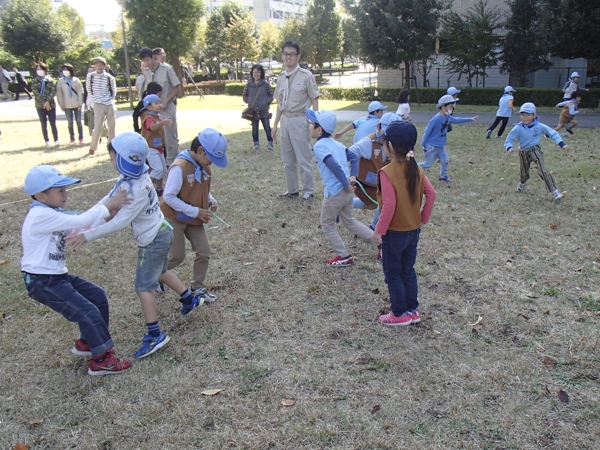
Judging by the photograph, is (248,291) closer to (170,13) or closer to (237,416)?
(237,416)

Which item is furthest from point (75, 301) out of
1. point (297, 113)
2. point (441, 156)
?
point (441, 156)

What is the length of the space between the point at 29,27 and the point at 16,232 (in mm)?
37944

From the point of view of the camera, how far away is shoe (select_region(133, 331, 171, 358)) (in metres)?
3.76

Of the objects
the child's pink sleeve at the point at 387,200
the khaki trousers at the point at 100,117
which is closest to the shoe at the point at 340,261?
the child's pink sleeve at the point at 387,200

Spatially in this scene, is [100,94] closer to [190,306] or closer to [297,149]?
[297,149]

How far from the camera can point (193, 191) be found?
13.6 ft

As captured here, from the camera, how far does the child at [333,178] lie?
4941mm

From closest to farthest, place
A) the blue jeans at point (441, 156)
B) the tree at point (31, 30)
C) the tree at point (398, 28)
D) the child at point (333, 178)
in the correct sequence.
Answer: the child at point (333, 178)
the blue jeans at point (441, 156)
the tree at point (398, 28)
the tree at point (31, 30)

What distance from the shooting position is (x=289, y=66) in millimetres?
7375

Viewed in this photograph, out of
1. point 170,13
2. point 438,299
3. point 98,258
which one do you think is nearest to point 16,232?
point 98,258

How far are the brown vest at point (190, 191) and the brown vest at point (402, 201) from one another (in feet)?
4.80

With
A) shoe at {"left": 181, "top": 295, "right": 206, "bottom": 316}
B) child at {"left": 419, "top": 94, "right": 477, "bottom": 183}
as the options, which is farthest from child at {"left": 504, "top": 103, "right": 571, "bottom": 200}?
shoe at {"left": 181, "top": 295, "right": 206, "bottom": 316}

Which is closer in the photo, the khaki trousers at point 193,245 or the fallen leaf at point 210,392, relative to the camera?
the fallen leaf at point 210,392

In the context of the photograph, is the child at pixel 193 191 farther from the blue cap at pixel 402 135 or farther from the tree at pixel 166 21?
the tree at pixel 166 21
